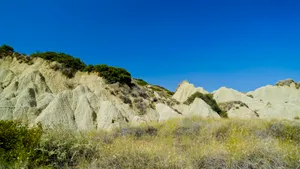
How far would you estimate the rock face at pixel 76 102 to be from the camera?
54.1ft

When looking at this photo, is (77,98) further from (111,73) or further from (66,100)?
(111,73)

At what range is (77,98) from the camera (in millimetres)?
19312

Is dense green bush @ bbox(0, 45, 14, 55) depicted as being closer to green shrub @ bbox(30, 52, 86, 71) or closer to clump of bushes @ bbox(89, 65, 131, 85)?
green shrub @ bbox(30, 52, 86, 71)

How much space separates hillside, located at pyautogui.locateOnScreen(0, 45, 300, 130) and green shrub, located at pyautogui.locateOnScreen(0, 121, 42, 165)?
21.2 ft

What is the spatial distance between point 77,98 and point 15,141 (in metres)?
12.5

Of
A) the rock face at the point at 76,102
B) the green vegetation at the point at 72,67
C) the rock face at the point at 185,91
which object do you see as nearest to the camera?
the rock face at the point at 76,102

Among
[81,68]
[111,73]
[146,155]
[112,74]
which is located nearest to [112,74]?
[112,74]

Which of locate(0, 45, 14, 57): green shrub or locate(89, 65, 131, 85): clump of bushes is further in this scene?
locate(89, 65, 131, 85): clump of bushes

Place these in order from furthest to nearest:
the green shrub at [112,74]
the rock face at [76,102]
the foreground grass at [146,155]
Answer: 1. the green shrub at [112,74]
2. the rock face at [76,102]
3. the foreground grass at [146,155]

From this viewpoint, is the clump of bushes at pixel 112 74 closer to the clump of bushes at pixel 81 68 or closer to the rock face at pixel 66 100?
the clump of bushes at pixel 81 68

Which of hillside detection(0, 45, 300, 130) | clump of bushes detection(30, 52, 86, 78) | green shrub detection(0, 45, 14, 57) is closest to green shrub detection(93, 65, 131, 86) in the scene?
hillside detection(0, 45, 300, 130)

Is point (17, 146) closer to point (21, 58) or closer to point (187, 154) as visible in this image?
point (187, 154)

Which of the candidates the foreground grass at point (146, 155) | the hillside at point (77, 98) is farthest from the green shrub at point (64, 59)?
the foreground grass at point (146, 155)

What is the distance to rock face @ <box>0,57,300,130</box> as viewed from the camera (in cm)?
1648
